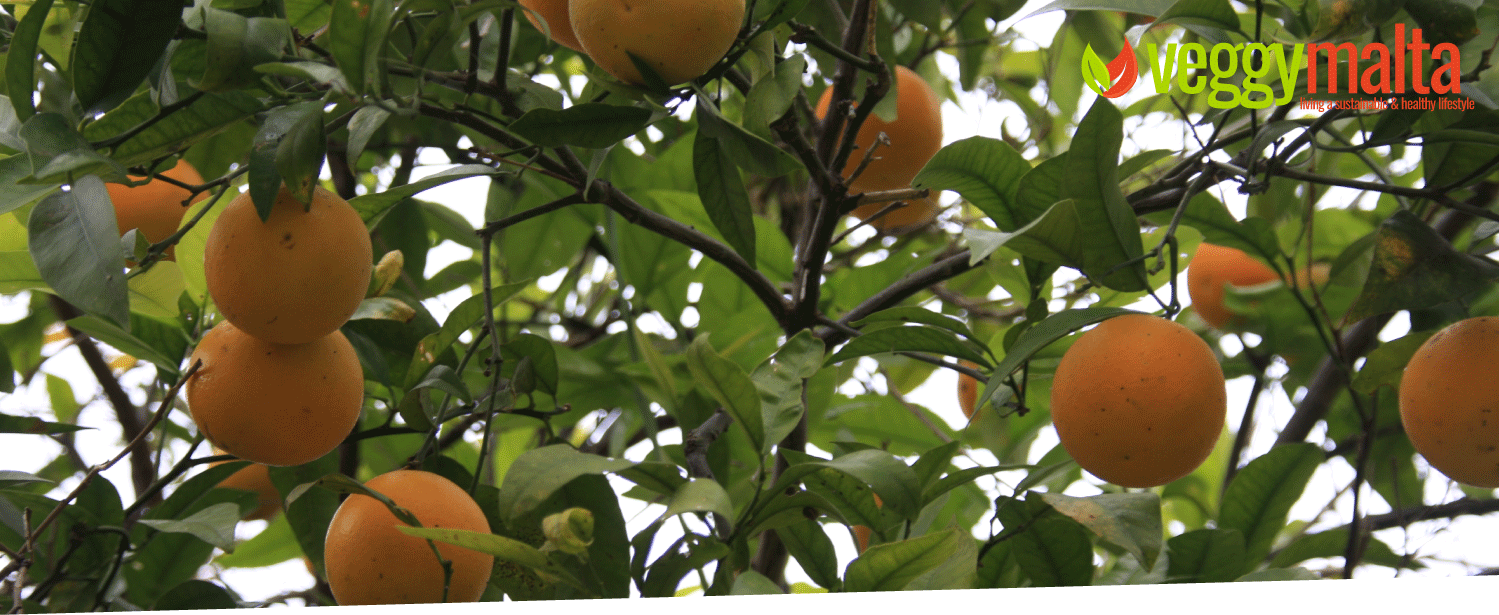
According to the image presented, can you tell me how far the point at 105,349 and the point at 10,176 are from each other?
0.96 meters

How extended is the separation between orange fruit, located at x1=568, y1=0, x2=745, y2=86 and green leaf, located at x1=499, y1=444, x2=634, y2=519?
25 centimetres

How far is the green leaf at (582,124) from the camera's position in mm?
648

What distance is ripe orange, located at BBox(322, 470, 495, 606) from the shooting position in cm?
69

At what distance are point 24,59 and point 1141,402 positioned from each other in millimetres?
700

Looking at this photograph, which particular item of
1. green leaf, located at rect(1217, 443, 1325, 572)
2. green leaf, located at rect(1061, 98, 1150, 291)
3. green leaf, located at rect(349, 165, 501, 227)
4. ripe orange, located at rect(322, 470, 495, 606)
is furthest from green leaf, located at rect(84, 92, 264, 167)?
green leaf, located at rect(1217, 443, 1325, 572)

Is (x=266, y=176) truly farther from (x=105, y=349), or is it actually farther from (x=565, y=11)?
(x=105, y=349)

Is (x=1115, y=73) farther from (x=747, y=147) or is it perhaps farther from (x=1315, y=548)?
(x=1315, y=548)

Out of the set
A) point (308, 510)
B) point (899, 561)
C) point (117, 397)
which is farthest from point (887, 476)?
point (117, 397)

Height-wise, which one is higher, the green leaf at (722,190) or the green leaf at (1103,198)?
the green leaf at (722,190)

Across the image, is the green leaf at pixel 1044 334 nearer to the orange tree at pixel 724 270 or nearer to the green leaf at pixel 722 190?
the orange tree at pixel 724 270

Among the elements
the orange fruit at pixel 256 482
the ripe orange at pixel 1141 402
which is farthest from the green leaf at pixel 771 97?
the orange fruit at pixel 256 482

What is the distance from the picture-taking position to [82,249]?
1.78ft

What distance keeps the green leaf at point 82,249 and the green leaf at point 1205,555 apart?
0.81 metres

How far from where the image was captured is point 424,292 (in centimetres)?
131
